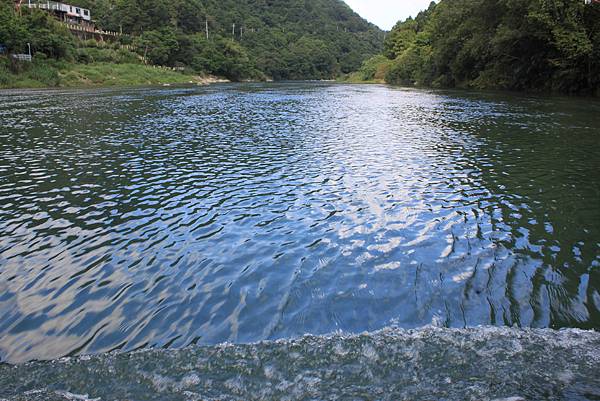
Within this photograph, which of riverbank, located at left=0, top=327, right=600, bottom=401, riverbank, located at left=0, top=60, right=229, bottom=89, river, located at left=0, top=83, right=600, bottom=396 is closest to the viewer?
riverbank, located at left=0, top=327, right=600, bottom=401

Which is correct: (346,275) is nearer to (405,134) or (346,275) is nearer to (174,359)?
(174,359)

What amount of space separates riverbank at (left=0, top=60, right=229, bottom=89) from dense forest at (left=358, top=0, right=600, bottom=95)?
194ft

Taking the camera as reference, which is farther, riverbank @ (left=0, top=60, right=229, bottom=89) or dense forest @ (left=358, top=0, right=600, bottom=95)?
riverbank @ (left=0, top=60, right=229, bottom=89)

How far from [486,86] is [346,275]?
6889 cm

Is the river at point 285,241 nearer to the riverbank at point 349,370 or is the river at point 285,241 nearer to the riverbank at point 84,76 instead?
the riverbank at point 349,370

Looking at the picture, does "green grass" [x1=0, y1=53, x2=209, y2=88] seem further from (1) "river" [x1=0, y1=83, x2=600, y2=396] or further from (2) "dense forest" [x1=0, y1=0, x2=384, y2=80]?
(1) "river" [x1=0, y1=83, x2=600, y2=396]

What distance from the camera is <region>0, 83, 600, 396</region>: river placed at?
684 cm

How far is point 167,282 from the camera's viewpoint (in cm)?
804

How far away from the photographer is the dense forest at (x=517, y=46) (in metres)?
44.2

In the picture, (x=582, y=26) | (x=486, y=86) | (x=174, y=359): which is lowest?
(x=174, y=359)

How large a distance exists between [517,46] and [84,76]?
71.8 metres

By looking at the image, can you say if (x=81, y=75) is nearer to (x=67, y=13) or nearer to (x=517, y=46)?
(x=67, y=13)

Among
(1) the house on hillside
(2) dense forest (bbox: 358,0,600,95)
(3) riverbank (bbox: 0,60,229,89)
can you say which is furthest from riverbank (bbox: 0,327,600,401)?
(1) the house on hillside

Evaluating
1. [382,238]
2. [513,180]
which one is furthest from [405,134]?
[382,238]
